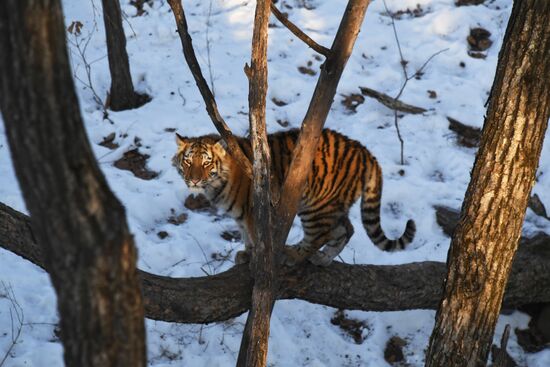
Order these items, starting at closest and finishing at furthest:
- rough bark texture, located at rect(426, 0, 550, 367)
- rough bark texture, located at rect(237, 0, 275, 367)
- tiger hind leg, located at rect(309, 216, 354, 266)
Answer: rough bark texture, located at rect(426, 0, 550, 367) < rough bark texture, located at rect(237, 0, 275, 367) < tiger hind leg, located at rect(309, 216, 354, 266)

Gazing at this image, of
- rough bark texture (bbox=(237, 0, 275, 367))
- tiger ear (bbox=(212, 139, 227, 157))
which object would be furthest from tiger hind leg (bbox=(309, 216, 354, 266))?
tiger ear (bbox=(212, 139, 227, 157))

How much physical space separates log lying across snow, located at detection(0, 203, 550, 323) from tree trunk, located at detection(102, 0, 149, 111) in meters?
3.89

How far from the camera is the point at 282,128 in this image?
745cm

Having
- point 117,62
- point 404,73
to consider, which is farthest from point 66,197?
point 404,73

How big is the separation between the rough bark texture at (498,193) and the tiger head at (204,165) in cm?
210

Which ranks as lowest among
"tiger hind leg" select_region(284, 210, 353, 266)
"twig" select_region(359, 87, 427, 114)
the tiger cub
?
"tiger hind leg" select_region(284, 210, 353, 266)

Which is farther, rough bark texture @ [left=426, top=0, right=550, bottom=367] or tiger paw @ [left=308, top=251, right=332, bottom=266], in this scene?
tiger paw @ [left=308, top=251, right=332, bottom=266]

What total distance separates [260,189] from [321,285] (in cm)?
113

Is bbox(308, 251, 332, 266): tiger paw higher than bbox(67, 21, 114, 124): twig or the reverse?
the reverse

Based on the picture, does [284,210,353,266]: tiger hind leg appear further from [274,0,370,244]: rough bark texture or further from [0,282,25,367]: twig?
[0,282,25,367]: twig

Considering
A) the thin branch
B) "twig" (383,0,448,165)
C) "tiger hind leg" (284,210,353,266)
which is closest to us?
the thin branch

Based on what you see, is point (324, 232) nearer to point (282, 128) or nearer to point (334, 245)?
point (334, 245)

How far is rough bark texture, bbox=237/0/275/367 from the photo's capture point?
138 inches

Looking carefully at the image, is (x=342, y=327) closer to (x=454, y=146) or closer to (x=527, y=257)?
(x=527, y=257)
